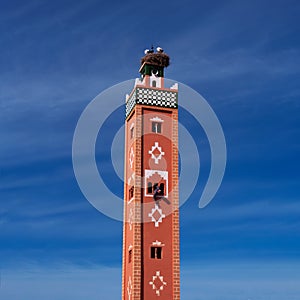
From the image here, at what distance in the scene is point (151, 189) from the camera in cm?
4269

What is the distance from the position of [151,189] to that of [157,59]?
38.9 ft

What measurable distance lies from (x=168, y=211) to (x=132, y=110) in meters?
9.21

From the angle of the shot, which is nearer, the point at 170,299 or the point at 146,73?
the point at 170,299

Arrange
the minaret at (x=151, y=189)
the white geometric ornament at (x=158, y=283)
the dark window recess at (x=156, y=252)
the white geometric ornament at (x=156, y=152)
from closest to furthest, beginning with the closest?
the white geometric ornament at (x=158, y=283) → the minaret at (x=151, y=189) → the dark window recess at (x=156, y=252) → the white geometric ornament at (x=156, y=152)

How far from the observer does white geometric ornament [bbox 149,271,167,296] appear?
40.2 metres

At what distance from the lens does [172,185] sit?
43.2 meters

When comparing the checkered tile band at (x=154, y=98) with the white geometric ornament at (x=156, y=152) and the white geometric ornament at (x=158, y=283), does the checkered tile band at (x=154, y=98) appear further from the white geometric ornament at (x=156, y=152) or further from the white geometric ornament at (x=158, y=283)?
the white geometric ornament at (x=158, y=283)

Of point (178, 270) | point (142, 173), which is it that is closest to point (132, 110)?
point (142, 173)

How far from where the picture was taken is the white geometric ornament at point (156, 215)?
138 feet

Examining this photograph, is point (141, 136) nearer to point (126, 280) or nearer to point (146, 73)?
point (146, 73)

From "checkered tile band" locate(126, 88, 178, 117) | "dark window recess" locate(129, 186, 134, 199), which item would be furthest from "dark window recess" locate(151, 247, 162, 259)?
"checkered tile band" locate(126, 88, 178, 117)

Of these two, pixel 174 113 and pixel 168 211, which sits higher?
pixel 174 113

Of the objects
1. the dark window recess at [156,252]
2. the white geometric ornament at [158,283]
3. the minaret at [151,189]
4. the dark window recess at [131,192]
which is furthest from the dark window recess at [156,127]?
the white geometric ornament at [158,283]

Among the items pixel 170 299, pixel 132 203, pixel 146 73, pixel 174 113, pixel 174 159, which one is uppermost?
pixel 146 73
